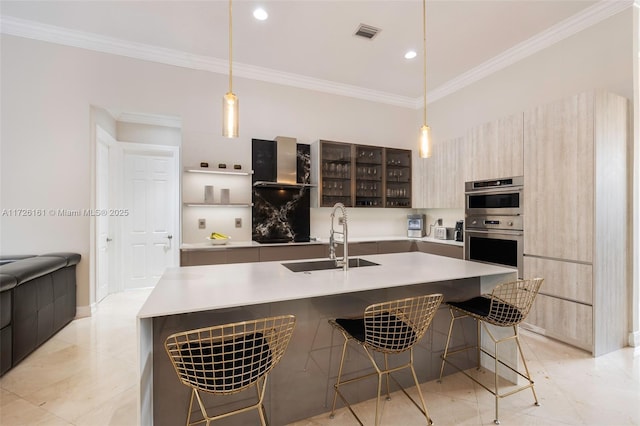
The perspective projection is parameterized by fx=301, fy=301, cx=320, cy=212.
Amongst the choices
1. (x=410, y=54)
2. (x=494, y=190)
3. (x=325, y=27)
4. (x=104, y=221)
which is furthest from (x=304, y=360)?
(x=104, y=221)

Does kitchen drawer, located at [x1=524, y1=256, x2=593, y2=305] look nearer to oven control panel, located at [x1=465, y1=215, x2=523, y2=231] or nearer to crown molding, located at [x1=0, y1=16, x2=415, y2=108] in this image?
oven control panel, located at [x1=465, y1=215, x2=523, y2=231]

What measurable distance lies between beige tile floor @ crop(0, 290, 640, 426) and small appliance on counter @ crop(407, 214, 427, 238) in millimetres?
2329

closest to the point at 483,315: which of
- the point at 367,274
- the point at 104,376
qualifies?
the point at 367,274

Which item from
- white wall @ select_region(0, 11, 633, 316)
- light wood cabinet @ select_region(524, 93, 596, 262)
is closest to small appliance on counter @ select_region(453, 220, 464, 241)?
light wood cabinet @ select_region(524, 93, 596, 262)

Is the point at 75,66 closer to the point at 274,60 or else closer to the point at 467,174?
the point at 274,60

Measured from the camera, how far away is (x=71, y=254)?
138 inches

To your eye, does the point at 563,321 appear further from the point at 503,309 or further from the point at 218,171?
the point at 218,171

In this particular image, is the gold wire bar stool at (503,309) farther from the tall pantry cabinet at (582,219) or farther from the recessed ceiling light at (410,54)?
the recessed ceiling light at (410,54)

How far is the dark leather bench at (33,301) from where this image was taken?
94.6 inches

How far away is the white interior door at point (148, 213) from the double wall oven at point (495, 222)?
439 cm

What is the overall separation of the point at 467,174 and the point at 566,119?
4.00 ft

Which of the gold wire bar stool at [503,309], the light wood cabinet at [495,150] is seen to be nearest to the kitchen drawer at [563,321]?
the gold wire bar stool at [503,309]

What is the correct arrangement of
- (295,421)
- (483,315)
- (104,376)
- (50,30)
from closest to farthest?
(295,421)
(483,315)
(104,376)
(50,30)

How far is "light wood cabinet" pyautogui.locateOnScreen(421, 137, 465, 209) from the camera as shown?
171 inches
